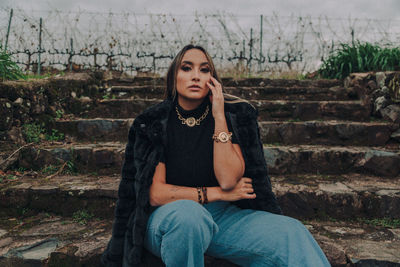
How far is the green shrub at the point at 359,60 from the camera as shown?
4234 mm

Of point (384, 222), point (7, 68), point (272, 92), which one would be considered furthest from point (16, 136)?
point (384, 222)

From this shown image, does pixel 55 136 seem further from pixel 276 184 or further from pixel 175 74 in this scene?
A: pixel 276 184

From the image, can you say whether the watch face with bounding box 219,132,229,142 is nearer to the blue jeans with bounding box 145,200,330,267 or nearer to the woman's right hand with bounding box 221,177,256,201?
the woman's right hand with bounding box 221,177,256,201

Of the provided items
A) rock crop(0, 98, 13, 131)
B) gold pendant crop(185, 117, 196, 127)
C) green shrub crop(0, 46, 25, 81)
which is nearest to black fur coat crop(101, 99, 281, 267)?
gold pendant crop(185, 117, 196, 127)

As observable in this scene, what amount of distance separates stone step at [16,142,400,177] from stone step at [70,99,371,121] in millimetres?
887

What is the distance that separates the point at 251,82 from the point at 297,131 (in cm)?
169

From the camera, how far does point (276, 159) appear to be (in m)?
2.72

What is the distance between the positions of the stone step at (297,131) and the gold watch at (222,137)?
1.66 metres

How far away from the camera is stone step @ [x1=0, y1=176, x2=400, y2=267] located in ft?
5.97

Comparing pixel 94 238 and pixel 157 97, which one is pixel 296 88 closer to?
pixel 157 97

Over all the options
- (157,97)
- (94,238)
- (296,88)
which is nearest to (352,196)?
(94,238)

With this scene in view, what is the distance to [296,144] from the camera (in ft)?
10.2

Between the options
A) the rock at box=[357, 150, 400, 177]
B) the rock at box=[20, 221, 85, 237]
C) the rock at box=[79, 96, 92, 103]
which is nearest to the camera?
the rock at box=[20, 221, 85, 237]

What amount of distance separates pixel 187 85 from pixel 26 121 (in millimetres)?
2199
